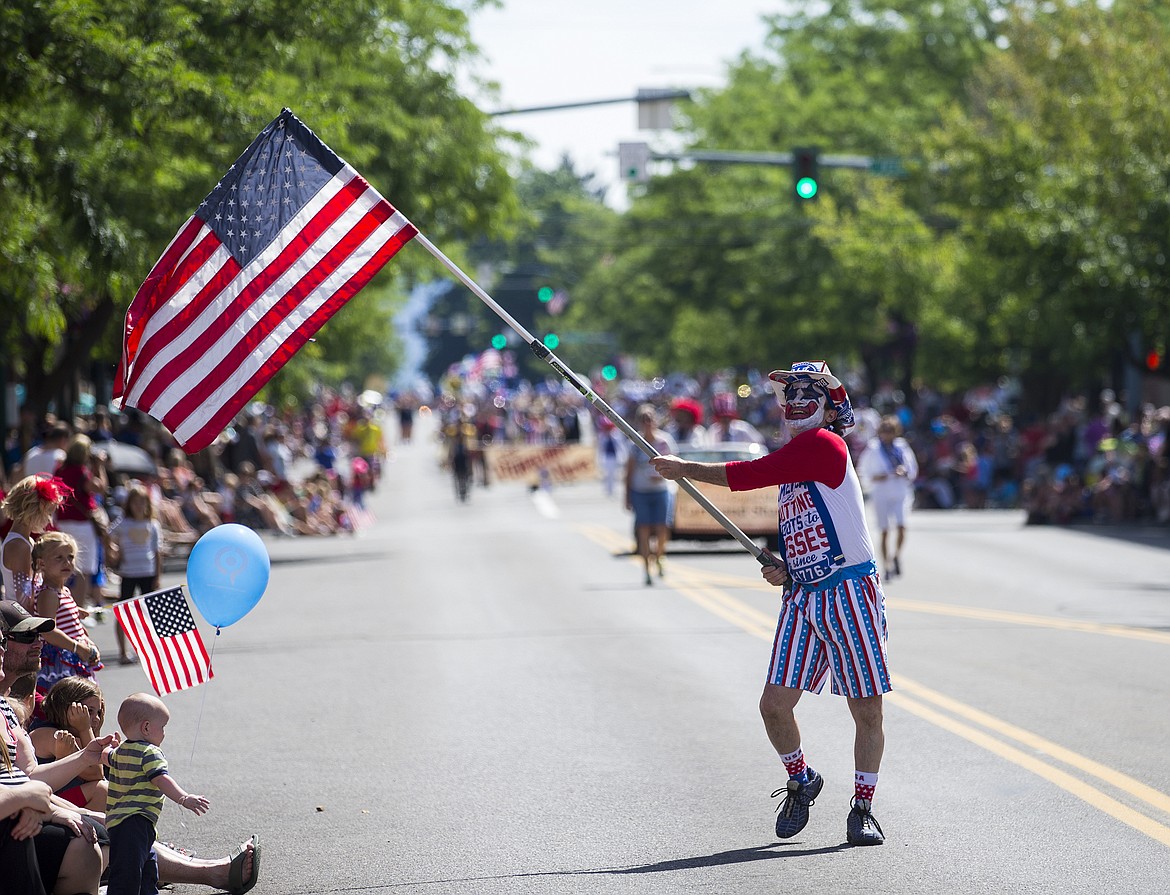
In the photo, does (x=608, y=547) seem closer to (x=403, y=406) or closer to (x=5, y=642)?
(x=5, y=642)

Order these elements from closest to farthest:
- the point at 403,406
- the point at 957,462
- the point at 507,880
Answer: the point at 507,880 → the point at 957,462 → the point at 403,406

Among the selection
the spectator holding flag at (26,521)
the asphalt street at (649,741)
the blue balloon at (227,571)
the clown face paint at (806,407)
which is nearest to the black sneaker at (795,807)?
the asphalt street at (649,741)

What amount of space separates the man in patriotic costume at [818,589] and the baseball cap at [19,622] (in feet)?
8.56

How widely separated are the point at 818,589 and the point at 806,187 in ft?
59.7

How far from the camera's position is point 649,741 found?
9836 mm

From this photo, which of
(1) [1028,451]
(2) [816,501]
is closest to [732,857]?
(2) [816,501]

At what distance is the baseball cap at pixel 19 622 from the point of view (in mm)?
7332

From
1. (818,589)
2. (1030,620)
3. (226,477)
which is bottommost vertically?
(1030,620)

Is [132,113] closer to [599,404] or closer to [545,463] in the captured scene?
[599,404]

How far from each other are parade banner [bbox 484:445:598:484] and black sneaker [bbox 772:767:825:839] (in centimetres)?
3784

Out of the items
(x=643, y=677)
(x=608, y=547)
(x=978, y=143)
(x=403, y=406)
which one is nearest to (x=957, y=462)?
(x=978, y=143)

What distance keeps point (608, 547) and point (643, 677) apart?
12.8 metres

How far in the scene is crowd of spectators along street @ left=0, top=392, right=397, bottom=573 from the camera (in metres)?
23.4

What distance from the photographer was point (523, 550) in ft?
80.8
